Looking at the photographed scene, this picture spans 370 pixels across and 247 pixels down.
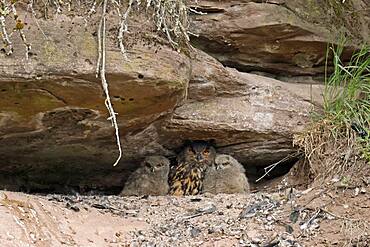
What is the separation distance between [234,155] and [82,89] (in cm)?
181

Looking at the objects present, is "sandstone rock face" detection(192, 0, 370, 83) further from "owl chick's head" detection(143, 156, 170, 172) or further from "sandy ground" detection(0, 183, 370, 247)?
"sandy ground" detection(0, 183, 370, 247)

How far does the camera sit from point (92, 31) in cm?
489

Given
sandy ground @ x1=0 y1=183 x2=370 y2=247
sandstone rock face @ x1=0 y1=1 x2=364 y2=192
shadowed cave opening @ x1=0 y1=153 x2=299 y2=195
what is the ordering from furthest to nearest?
shadowed cave opening @ x1=0 y1=153 x2=299 y2=195 → sandstone rock face @ x1=0 y1=1 x2=364 y2=192 → sandy ground @ x1=0 y1=183 x2=370 y2=247

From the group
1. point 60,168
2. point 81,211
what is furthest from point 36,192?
point 81,211

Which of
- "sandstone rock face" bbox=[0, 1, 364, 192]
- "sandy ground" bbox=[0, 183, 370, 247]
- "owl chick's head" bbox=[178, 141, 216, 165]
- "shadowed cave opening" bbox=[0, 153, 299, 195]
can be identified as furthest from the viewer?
"owl chick's head" bbox=[178, 141, 216, 165]

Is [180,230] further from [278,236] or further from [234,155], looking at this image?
[234,155]

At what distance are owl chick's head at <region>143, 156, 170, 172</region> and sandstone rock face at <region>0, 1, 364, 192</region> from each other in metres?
0.06

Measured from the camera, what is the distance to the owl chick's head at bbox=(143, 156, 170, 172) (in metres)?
5.90

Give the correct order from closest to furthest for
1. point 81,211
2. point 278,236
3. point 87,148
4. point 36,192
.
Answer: point 278,236, point 81,211, point 87,148, point 36,192

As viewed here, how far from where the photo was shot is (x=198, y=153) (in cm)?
600

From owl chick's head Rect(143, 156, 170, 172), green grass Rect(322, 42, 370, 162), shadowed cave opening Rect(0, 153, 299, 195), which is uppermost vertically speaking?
green grass Rect(322, 42, 370, 162)

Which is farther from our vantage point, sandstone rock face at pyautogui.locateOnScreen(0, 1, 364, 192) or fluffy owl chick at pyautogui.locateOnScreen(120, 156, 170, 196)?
fluffy owl chick at pyautogui.locateOnScreen(120, 156, 170, 196)

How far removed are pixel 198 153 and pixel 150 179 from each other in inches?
16.8


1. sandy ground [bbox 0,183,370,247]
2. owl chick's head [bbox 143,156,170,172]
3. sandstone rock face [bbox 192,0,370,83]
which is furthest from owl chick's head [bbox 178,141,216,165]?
sandy ground [bbox 0,183,370,247]
